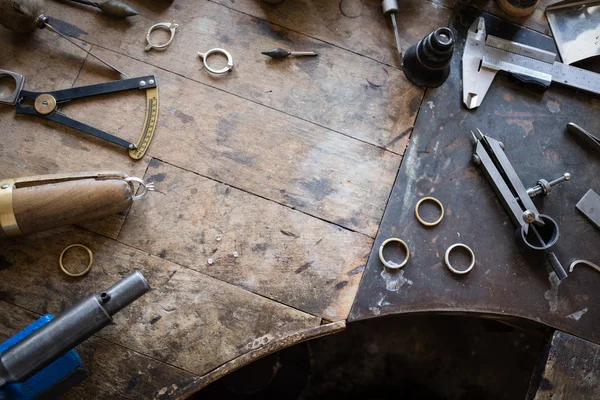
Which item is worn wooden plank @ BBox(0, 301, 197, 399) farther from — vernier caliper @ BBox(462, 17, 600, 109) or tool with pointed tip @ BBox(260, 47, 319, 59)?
vernier caliper @ BBox(462, 17, 600, 109)

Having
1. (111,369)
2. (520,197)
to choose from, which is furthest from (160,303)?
(520,197)

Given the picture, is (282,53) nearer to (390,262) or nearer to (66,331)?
(390,262)

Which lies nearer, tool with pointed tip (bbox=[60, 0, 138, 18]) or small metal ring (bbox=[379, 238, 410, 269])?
small metal ring (bbox=[379, 238, 410, 269])

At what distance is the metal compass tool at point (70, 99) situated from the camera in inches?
67.3

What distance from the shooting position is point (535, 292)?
5.61 ft

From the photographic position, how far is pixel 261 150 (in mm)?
1763

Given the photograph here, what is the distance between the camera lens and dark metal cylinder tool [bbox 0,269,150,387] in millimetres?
1345

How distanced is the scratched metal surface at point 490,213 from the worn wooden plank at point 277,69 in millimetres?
132

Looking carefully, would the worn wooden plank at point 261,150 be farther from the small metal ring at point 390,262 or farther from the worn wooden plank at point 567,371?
the worn wooden plank at point 567,371

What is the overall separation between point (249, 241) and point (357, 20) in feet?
2.86

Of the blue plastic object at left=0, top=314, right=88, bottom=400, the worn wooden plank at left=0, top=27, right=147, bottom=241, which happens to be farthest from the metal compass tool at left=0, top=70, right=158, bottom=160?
the blue plastic object at left=0, top=314, right=88, bottom=400

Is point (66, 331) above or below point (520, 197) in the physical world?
above

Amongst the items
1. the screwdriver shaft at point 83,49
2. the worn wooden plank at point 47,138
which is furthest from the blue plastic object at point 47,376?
the screwdriver shaft at point 83,49

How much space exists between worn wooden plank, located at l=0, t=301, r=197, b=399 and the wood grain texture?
26cm
